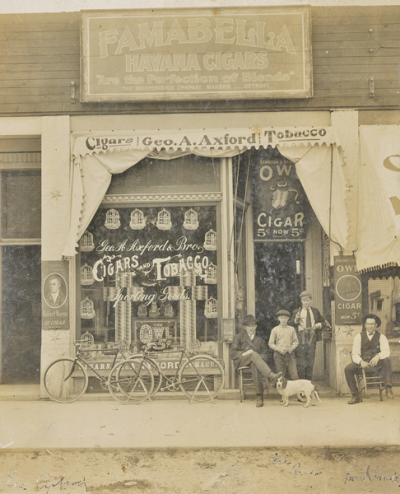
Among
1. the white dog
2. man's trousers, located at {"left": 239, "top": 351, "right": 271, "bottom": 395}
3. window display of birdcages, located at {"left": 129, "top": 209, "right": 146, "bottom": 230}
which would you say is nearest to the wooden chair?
the white dog

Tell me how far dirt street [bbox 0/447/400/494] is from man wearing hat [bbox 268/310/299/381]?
2.02 m

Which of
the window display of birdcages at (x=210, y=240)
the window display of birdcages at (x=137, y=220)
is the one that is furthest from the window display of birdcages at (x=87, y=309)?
the window display of birdcages at (x=210, y=240)

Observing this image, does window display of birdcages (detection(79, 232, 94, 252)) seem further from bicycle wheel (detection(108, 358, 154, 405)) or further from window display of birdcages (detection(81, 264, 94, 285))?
bicycle wheel (detection(108, 358, 154, 405))

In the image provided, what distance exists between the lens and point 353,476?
4820mm

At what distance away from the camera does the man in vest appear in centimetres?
711

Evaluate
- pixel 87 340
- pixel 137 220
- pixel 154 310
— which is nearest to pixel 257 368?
pixel 154 310

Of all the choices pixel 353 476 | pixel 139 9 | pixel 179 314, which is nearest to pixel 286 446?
pixel 353 476

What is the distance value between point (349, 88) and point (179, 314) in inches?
175

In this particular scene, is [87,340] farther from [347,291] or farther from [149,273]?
[347,291]

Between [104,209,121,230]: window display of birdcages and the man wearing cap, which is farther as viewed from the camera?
[104,209,121,230]: window display of birdcages

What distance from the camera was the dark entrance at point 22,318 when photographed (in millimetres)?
8203

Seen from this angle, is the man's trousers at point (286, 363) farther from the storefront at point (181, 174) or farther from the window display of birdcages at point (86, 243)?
the window display of birdcages at point (86, 243)

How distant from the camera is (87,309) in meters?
7.83

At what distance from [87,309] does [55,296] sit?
55cm
